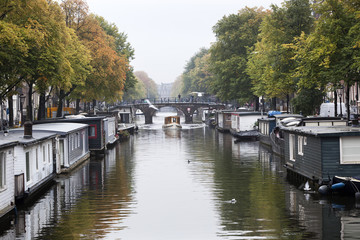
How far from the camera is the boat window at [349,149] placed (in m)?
27.9

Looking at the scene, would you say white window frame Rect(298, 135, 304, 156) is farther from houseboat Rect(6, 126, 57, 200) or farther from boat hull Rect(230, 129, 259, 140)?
boat hull Rect(230, 129, 259, 140)

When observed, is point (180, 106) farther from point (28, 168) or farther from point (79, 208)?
point (79, 208)

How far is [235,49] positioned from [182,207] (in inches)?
2443

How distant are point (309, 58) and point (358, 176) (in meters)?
15.2

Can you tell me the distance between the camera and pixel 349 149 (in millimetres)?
28031

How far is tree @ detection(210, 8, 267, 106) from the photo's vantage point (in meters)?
84.1

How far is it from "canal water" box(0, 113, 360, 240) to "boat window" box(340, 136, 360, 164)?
213 cm

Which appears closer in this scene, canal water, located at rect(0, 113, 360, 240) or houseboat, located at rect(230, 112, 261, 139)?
canal water, located at rect(0, 113, 360, 240)

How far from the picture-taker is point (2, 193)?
22.7 meters

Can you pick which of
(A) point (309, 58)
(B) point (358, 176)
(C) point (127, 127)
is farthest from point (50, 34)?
(C) point (127, 127)

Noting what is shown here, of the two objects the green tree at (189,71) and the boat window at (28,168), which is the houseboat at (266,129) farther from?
the green tree at (189,71)

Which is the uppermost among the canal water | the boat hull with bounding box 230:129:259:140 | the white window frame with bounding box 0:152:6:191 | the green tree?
the green tree

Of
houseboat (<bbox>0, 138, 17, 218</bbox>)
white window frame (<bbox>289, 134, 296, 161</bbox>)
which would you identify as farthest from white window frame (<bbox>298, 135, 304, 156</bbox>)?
houseboat (<bbox>0, 138, 17, 218</bbox>)

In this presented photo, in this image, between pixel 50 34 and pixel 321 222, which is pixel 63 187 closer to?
pixel 50 34
